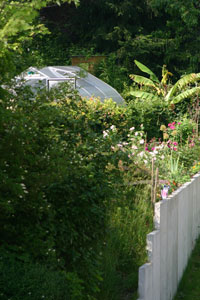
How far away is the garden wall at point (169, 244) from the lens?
436 centimetres

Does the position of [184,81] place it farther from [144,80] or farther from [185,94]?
[144,80]

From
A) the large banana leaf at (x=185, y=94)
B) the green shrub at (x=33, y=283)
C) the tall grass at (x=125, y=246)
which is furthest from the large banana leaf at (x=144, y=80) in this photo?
the green shrub at (x=33, y=283)

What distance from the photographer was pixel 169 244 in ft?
17.5

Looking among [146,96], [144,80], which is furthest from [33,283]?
[144,80]

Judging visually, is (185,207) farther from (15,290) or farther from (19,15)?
(19,15)

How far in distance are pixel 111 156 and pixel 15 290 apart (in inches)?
71.1

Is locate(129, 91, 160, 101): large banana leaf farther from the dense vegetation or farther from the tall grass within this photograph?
the tall grass

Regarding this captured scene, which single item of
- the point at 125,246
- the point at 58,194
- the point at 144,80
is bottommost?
the point at 125,246

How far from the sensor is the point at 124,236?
18.8 feet

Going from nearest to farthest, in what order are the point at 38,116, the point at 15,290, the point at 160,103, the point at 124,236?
the point at 15,290 → the point at 38,116 → the point at 124,236 → the point at 160,103

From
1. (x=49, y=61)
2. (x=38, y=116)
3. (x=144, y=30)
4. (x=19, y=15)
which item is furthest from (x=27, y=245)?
(x=144, y=30)

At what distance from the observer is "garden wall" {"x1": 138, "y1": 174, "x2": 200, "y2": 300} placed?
436cm

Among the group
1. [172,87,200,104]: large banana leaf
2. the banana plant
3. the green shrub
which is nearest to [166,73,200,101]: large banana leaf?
the banana plant

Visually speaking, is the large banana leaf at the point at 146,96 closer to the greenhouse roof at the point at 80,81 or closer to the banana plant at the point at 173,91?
the banana plant at the point at 173,91
